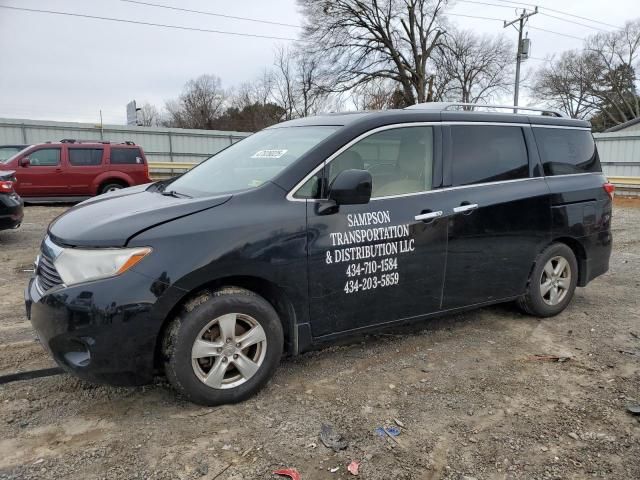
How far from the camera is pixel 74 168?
1346 cm

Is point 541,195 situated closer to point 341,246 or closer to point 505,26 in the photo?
point 341,246

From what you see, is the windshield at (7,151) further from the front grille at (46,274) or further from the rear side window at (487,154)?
the rear side window at (487,154)

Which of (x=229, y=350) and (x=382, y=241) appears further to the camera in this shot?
(x=382, y=241)

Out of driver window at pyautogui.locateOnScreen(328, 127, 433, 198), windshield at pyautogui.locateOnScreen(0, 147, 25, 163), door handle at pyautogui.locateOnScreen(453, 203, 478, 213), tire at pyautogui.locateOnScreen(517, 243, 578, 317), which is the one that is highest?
windshield at pyautogui.locateOnScreen(0, 147, 25, 163)

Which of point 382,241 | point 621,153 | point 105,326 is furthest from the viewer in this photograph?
point 621,153

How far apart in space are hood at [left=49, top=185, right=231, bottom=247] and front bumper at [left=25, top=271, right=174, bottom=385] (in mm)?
248

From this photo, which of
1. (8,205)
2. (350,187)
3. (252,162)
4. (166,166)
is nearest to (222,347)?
(350,187)

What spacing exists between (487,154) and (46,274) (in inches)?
132

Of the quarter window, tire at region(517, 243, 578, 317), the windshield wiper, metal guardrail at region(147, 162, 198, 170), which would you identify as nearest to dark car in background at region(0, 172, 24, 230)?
the windshield wiper

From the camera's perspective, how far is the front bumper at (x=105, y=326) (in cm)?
266

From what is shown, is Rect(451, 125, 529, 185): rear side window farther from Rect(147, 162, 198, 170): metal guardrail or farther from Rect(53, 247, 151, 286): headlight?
Rect(147, 162, 198, 170): metal guardrail

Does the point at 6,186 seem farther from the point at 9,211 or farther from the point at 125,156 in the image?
the point at 125,156

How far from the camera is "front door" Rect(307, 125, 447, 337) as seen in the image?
3.26 metres

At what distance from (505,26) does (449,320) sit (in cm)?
3097
